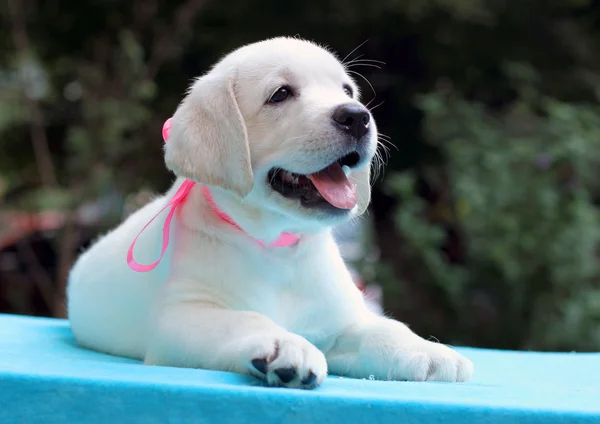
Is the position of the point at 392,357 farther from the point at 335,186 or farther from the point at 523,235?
the point at 523,235

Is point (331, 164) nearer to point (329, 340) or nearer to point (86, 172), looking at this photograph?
point (329, 340)

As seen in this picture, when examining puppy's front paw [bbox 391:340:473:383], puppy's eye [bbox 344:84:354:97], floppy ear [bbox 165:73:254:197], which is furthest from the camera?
puppy's eye [bbox 344:84:354:97]

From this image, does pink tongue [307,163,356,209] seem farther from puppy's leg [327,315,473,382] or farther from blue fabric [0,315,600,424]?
blue fabric [0,315,600,424]

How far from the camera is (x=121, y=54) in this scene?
23.4 feet

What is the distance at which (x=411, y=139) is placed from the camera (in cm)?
820

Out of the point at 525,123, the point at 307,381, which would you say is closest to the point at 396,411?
the point at 307,381

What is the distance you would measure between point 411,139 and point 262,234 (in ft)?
18.4

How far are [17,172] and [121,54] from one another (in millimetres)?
1852

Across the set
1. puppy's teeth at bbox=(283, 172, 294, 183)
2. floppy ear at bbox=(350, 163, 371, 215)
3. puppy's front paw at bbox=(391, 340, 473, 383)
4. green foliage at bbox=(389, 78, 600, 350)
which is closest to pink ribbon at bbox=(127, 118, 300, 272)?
puppy's teeth at bbox=(283, 172, 294, 183)

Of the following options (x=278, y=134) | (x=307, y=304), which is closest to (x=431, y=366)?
(x=307, y=304)

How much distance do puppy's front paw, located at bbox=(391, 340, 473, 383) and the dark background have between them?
11.3 feet

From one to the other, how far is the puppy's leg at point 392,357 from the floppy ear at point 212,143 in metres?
0.65

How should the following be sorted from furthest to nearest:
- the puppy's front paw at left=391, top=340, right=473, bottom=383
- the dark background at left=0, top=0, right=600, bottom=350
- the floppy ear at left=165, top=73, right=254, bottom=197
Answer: the dark background at left=0, top=0, right=600, bottom=350 → the floppy ear at left=165, top=73, right=254, bottom=197 → the puppy's front paw at left=391, top=340, right=473, bottom=383

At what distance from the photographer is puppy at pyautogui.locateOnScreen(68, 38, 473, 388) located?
2607mm
